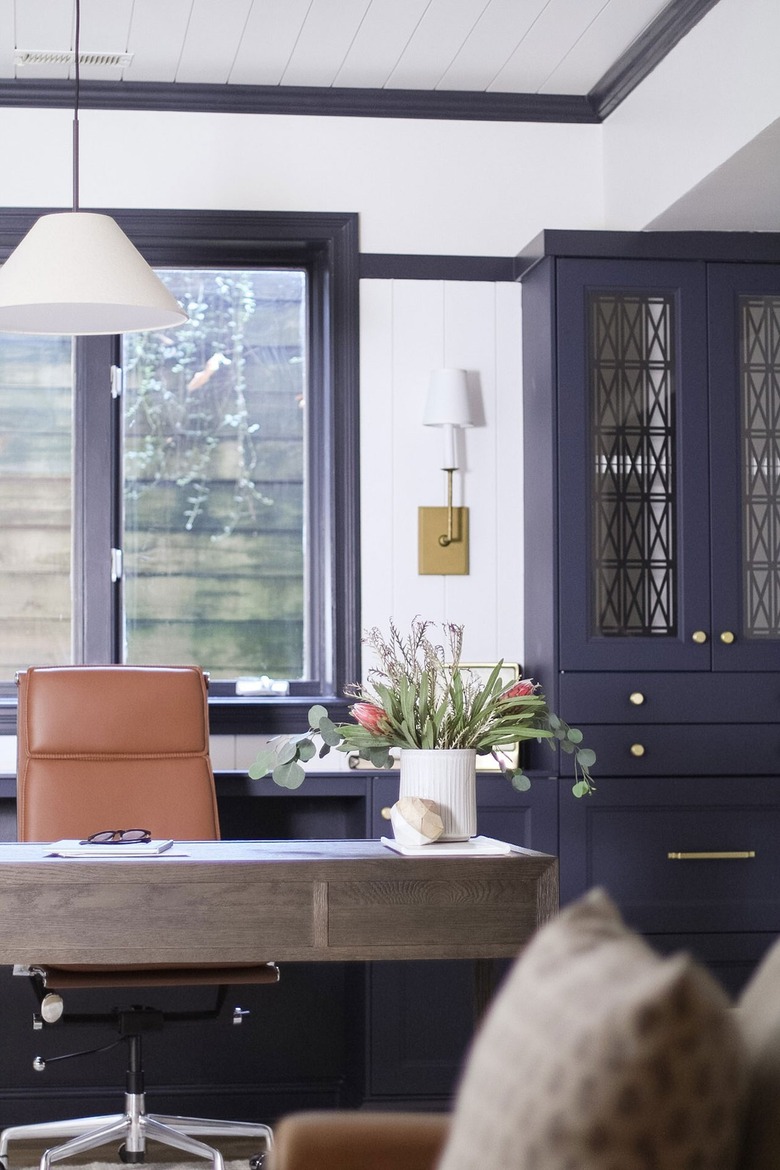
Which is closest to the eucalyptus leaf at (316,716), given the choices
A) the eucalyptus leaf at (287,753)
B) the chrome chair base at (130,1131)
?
the eucalyptus leaf at (287,753)

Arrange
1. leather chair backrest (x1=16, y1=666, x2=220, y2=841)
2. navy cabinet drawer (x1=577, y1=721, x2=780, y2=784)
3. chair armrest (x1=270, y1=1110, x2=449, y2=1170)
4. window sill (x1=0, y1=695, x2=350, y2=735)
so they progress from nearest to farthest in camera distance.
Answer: chair armrest (x1=270, y1=1110, x2=449, y2=1170), leather chair backrest (x1=16, y1=666, x2=220, y2=841), navy cabinet drawer (x1=577, y1=721, x2=780, y2=784), window sill (x1=0, y1=695, x2=350, y2=735)

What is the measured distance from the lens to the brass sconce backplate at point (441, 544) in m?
3.67

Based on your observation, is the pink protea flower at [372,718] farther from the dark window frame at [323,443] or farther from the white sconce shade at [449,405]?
the white sconce shade at [449,405]

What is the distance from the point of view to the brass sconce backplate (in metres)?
3.67

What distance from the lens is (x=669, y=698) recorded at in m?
3.36

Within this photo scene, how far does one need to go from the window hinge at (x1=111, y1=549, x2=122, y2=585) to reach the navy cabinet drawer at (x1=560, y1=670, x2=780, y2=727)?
4.04ft

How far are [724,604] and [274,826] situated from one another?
1315 mm

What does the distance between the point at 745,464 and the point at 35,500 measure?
1.90 m

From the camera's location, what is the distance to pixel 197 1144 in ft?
9.18

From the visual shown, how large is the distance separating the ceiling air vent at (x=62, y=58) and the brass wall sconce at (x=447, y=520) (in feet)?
3.76

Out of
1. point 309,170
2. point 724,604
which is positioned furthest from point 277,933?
point 309,170

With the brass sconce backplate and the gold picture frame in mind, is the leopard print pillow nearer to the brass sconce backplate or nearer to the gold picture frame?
the gold picture frame

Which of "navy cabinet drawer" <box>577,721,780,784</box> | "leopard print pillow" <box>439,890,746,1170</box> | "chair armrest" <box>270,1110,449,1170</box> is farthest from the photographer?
"navy cabinet drawer" <box>577,721,780,784</box>
